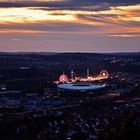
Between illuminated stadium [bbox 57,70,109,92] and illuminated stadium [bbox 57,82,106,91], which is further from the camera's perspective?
illuminated stadium [bbox 57,70,109,92]

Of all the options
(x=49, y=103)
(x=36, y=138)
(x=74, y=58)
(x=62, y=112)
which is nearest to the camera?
(x=36, y=138)

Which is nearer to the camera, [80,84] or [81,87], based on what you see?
[81,87]

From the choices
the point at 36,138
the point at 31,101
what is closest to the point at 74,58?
the point at 31,101

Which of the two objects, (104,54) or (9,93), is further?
(104,54)

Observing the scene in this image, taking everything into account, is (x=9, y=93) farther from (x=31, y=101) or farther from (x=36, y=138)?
(x=36, y=138)

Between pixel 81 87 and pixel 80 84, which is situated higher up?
pixel 81 87

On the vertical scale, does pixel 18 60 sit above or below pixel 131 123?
below

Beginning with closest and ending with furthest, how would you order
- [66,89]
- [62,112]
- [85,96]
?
1. [62,112]
2. [85,96]
3. [66,89]

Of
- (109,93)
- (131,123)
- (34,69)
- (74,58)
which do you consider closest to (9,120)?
(131,123)

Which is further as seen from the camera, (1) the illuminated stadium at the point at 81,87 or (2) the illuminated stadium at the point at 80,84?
(2) the illuminated stadium at the point at 80,84

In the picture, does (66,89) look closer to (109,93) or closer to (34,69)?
(109,93)
